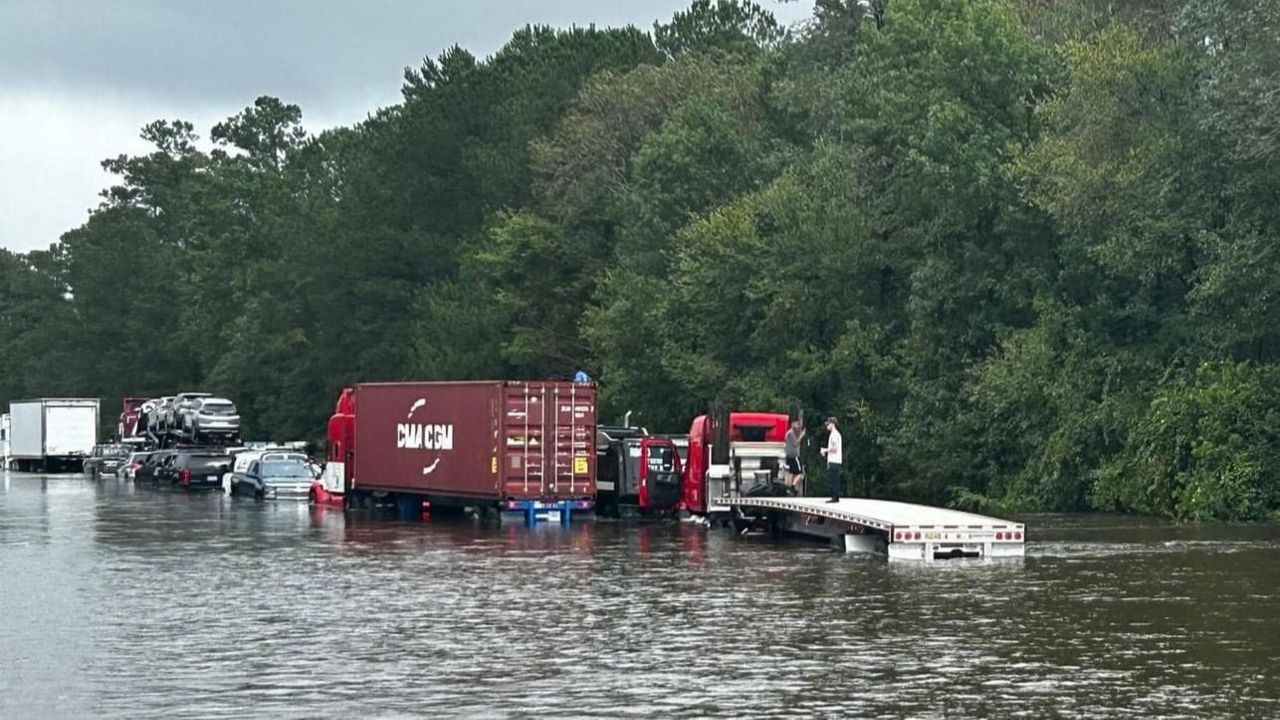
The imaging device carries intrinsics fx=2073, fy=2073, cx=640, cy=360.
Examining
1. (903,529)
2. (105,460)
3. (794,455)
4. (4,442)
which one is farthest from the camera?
(4,442)

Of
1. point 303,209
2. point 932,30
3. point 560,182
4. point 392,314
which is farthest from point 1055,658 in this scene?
point 303,209

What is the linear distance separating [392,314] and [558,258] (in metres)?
20.6

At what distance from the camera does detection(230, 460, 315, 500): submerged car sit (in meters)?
60.1

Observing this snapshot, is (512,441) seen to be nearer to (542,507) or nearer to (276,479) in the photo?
(542,507)

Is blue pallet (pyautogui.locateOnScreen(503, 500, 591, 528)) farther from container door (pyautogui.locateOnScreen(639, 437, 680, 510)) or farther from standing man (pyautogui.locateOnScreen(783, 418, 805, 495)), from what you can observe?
standing man (pyautogui.locateOnScreen(783, 418, 805, 495))

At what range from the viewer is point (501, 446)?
44875 millimetres

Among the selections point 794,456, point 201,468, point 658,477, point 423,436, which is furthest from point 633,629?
point 201,468

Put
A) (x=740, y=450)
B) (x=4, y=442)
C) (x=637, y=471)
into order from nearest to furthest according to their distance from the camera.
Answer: (x=740, y=450)
(x=637, y=471)
(x=4, y=442)

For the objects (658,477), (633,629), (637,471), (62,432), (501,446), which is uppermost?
(62,432)

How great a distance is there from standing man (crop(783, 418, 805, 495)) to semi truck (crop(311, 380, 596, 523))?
20.9 feet

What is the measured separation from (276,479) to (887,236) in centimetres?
1913

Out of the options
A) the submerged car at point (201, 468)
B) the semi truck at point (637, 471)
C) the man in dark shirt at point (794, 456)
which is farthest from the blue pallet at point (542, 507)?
the submerged car at point (201, 468)

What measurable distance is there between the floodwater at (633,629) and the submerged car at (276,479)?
21128mm

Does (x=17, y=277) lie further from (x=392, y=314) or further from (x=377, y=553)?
(x=377, y=553)
